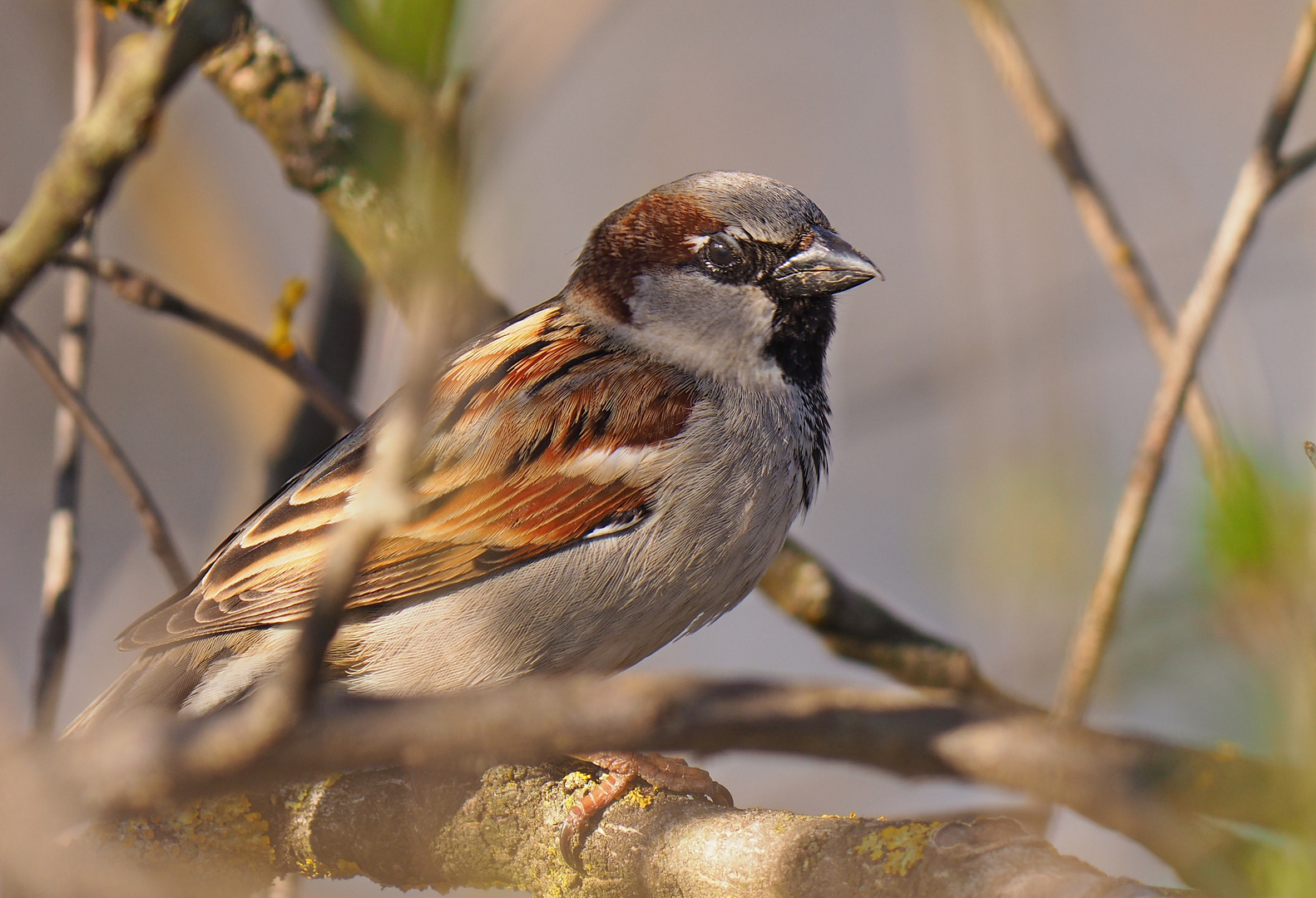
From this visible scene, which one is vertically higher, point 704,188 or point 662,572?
point 704,188

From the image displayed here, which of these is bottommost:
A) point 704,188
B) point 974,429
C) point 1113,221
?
point 974,429

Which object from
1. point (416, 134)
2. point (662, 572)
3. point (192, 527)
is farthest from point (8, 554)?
point (416, 134)

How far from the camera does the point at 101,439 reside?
286 cm

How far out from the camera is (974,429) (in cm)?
394

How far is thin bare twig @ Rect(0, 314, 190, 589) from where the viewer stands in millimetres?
2814

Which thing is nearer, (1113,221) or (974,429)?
(1113,221)

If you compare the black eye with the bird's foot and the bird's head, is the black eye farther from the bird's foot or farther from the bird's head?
the bird's foot

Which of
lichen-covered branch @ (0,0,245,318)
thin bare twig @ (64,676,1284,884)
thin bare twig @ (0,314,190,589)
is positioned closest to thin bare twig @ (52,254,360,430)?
thin bare twig @ (0,314,190,589)

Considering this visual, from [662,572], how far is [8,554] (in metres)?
4.59

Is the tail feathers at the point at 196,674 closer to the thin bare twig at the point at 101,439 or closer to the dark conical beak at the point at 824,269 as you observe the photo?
the thin bare twig at the point at 101,439

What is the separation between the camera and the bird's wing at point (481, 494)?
272 cm

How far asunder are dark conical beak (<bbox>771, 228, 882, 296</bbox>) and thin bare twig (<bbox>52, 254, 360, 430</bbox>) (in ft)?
4.00

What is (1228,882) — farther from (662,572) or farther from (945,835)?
(662,572)

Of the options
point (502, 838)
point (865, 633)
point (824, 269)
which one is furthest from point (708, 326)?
point (502, 838)
